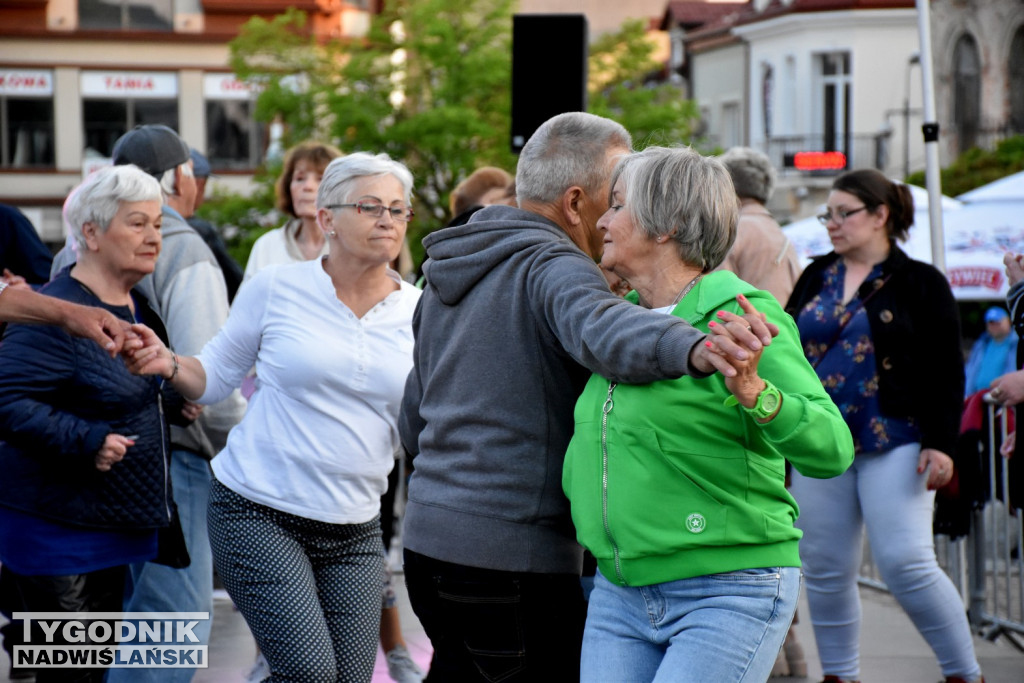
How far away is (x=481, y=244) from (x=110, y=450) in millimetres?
1579

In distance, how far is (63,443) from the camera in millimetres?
4051

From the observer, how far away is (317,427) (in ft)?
13.4

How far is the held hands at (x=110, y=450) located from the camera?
4086 millimetres

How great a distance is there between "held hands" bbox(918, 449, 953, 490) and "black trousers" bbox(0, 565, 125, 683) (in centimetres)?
300

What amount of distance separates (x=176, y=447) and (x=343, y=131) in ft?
92.1

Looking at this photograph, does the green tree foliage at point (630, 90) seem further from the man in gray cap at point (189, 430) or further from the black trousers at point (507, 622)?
the black trousers at point (507, 622)

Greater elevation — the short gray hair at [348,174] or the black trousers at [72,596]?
the short gray hair at [348,174]

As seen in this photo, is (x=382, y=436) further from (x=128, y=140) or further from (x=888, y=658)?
(x=888, y=658)

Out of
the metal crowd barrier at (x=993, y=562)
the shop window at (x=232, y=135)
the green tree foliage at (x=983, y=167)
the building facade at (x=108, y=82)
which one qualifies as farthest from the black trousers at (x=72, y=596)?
the shop window at (x=232, y=135)

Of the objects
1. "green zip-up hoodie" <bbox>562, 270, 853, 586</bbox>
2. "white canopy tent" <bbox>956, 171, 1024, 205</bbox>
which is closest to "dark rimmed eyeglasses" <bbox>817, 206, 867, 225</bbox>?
"green zip-up hoodie" <bbox>562, 270, 853, 586</bbox>

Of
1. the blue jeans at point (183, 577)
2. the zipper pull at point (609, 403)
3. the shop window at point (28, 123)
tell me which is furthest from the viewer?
the shop window at point (28, 123)

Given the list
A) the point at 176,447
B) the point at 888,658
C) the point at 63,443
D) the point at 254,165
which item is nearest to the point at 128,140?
the point at 176,447

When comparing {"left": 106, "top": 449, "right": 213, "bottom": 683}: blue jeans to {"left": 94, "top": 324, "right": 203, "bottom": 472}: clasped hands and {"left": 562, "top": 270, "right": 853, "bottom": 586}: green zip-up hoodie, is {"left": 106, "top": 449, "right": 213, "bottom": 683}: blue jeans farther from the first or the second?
{"left": 562, "top": 270, "right": 853, "bottom": 586}: green zip-up hoodie

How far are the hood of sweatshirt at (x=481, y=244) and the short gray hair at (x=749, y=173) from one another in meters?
3.10
